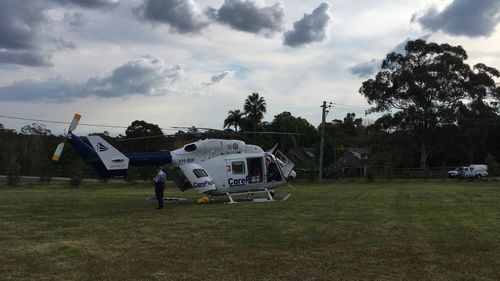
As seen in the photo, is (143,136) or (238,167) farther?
(143,136)

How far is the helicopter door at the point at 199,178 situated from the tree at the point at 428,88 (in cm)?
4281

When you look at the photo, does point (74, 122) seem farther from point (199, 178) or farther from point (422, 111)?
point (422, 111)

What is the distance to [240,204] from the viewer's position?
Answer: 1900 cm

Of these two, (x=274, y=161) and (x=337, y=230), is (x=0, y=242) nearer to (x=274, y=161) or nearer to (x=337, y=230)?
(x=337, y=230)

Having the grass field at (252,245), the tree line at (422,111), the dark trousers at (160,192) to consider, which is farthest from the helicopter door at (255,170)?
the tree line at (422,111)

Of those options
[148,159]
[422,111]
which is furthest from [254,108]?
[148,159]

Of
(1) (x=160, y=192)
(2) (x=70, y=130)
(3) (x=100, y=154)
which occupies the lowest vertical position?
(1) (x=160, y=192)

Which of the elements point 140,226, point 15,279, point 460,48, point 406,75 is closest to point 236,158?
point 140,226

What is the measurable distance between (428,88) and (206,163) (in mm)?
44148

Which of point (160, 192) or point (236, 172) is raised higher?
point (236, 172)

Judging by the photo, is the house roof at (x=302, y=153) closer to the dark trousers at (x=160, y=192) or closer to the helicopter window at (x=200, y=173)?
the helicopter window at (x=200, y=173)

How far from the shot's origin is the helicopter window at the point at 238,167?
20.5 meters

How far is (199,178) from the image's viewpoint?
19656 mm

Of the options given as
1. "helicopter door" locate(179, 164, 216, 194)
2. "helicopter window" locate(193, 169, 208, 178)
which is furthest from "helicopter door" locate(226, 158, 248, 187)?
"helicopter window" locate(193, 169, 208, 178)
